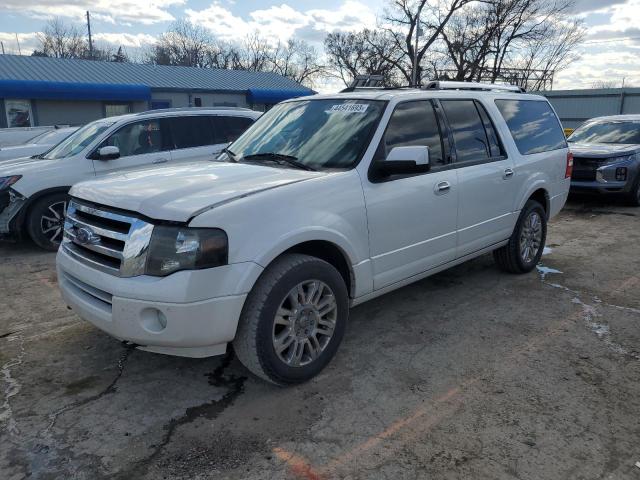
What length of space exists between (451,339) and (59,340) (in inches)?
121

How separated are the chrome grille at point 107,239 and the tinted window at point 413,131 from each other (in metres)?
1.74

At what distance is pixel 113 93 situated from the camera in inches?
915

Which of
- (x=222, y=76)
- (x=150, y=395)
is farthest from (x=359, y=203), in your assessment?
(x=222, y=76)

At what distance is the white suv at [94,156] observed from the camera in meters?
6.68

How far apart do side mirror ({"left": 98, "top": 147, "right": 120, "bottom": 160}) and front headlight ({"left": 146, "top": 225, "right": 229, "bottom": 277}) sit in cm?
Result: 464

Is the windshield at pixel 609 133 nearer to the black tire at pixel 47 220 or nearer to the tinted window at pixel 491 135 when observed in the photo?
the tinted window at pixel 491 135

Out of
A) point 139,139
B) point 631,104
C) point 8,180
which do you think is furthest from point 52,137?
point 631,104

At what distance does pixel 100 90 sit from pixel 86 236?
874 inches

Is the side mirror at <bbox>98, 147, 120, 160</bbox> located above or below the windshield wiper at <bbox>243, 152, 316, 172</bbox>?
below

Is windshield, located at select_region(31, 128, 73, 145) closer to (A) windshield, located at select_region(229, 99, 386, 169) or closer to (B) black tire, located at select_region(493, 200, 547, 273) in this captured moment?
(A) windshield, located at select_region(229, 99, 386, 169)

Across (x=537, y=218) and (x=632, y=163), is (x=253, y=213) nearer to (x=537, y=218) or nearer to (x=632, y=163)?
(x=537, y=218)

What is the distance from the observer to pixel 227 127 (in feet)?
26.9

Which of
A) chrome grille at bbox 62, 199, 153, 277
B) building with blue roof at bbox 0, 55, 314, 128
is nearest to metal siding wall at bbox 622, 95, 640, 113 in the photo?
building with blue roof at bbox 0, 55, 314, 128

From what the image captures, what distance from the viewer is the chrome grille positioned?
291 cm
